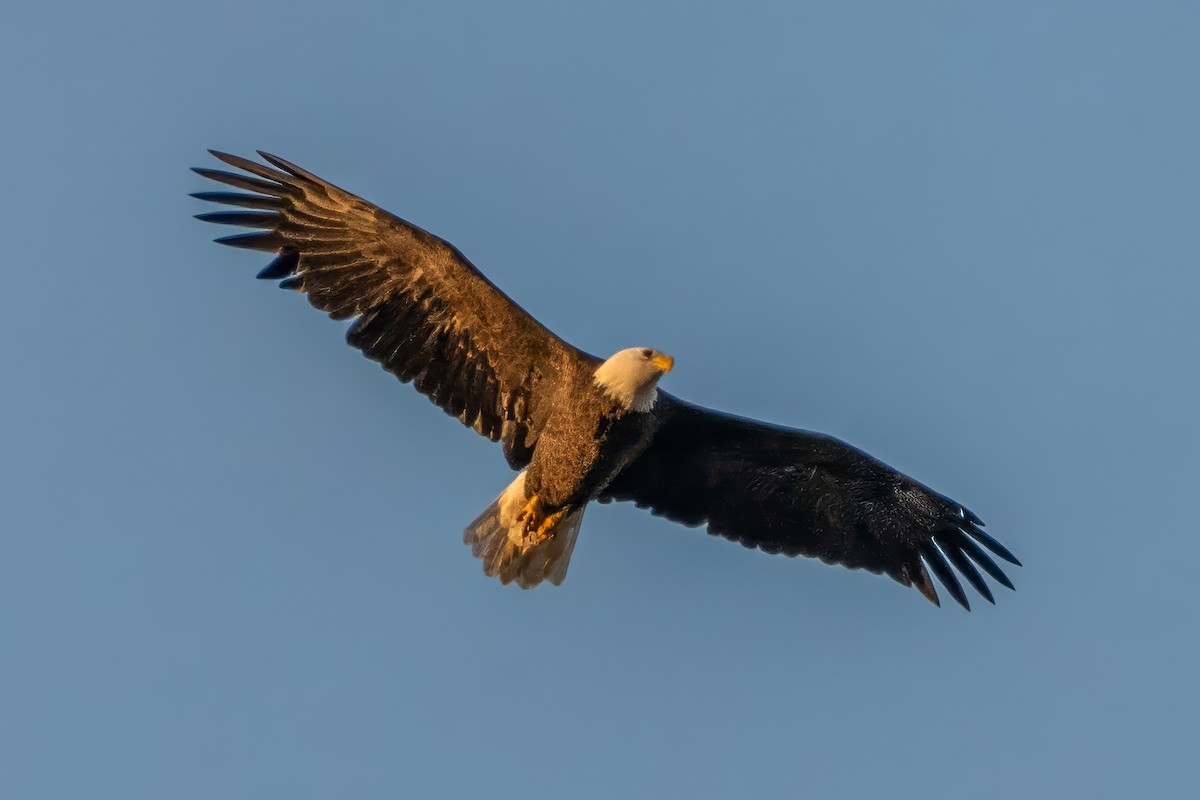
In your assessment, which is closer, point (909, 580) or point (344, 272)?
point (344, 272)

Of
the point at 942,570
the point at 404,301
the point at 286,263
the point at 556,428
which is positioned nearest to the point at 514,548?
the point at 556,428

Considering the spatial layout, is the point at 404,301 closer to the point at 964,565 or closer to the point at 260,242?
the point at 260,242

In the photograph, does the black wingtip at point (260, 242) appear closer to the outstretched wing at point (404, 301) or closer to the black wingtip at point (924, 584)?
the outstretched wing at point (404, 301)

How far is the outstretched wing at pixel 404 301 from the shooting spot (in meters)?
11.8

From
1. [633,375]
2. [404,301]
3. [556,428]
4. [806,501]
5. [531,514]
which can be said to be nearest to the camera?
[633,375]

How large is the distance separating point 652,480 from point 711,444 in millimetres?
529

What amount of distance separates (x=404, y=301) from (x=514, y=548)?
6.48 ft

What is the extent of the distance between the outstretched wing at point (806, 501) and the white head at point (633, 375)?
64 centimetres

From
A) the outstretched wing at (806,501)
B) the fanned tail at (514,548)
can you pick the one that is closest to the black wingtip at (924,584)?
the outstretched wing at (806,501)

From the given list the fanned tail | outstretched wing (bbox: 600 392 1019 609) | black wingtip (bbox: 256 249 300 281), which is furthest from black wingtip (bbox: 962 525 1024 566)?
black wingtip (bbox: 256 249 300 281)

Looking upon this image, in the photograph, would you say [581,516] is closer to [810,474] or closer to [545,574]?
[545,574]

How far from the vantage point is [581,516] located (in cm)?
1262

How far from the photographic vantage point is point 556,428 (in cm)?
1173

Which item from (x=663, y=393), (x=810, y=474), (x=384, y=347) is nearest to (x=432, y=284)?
(x=384, y=347)
